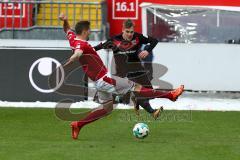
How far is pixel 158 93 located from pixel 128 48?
2.02 m

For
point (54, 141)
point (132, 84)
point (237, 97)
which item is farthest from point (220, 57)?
point (54, 141)

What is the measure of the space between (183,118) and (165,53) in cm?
490

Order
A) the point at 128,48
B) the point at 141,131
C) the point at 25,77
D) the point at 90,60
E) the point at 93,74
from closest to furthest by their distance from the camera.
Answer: the point at 141,131, the point at 90,60, the point at 93,74, the point at 128,48, the point at 25,77

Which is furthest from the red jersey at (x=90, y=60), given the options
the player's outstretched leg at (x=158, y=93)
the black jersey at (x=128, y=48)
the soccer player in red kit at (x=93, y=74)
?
the black jersey at (x=128, y=48)

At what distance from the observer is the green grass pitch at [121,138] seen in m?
11.6

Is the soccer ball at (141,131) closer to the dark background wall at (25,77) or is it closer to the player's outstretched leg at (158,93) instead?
the player's outstretched leg at (158,93)

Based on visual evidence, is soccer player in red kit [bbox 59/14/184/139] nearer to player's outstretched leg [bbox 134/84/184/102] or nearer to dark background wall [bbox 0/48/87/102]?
player's outstretched leg [bbox 134/84/184/102]

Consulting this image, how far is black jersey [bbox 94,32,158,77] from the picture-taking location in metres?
16.1

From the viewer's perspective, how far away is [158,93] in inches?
575

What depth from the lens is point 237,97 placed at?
71.5 feet

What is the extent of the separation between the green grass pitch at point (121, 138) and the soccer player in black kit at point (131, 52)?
555mm

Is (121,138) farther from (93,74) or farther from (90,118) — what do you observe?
(93,74)

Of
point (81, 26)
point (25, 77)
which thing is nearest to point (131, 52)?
point (81, 26)

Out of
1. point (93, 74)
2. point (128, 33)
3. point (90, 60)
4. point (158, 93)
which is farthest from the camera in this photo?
point (128, 33)
